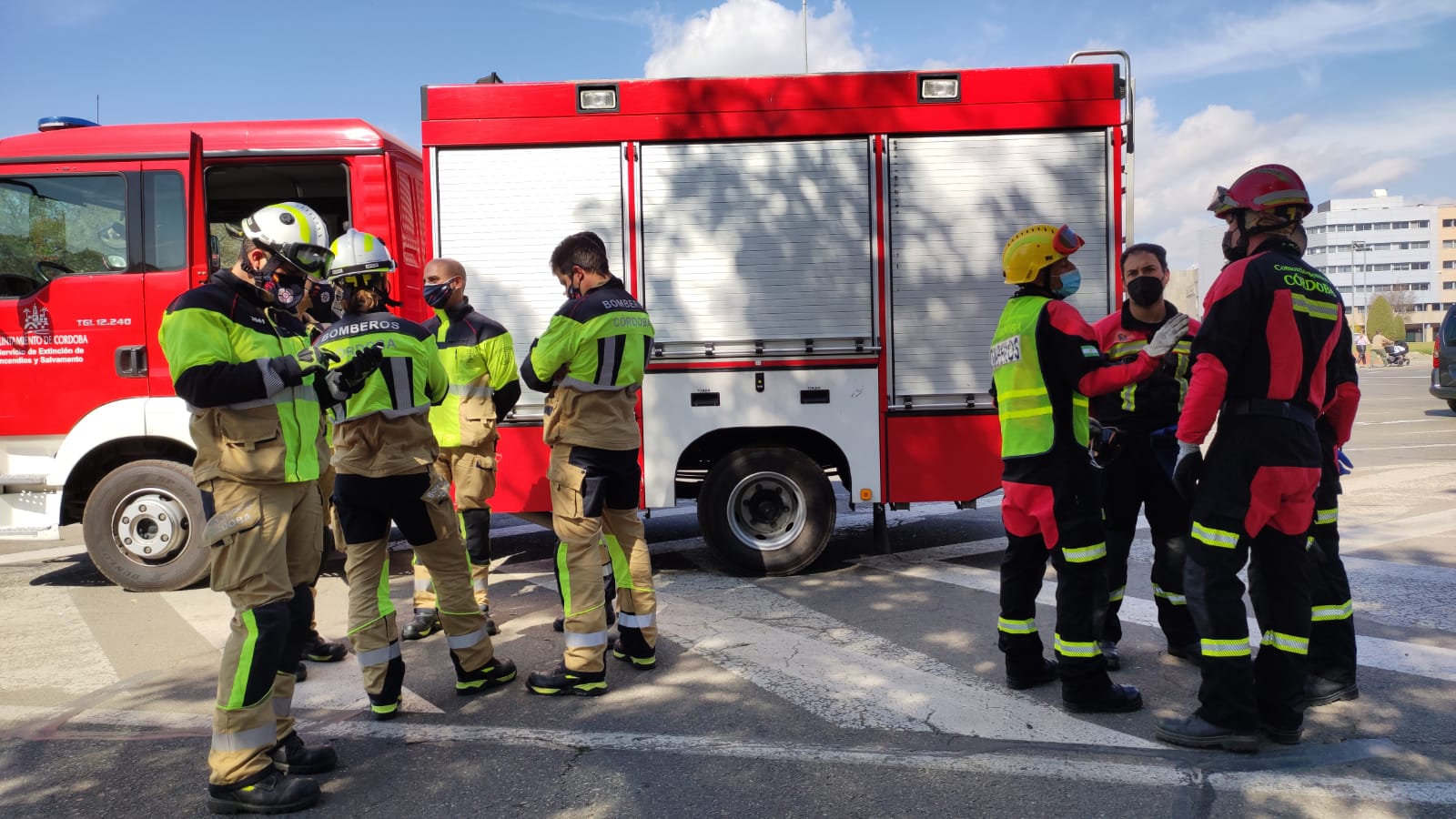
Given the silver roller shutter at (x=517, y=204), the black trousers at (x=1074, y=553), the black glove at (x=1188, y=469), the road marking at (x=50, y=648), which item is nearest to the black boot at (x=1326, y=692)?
the black trousers at (x=1074, y=553)

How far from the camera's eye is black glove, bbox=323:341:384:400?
3.60 metres

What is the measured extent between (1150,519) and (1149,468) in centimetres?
26

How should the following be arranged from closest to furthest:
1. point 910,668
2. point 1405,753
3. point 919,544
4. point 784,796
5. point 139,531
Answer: point 784,796 → point 1405,753 → point 910,668 → point 139,531 → point 919,544

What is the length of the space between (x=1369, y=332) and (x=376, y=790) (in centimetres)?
10963

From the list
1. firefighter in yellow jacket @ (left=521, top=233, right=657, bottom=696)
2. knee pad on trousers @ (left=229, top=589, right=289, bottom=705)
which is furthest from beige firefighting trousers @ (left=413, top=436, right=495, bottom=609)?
knee pad on trousers @ (left=229, top=589, right=289, bottom=705)

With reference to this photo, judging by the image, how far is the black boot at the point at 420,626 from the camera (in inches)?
212

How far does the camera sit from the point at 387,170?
667 centimetres

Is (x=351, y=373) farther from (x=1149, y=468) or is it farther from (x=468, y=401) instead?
(x=1149, y=468)

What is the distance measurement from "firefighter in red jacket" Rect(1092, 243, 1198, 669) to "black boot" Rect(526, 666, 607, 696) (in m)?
2.34

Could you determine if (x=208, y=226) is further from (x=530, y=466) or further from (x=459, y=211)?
(x=530, y=466)

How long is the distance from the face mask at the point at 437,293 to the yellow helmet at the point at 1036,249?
3.06 metres

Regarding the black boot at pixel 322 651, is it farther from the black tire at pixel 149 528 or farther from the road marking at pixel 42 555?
the road marking at pixel 42 555

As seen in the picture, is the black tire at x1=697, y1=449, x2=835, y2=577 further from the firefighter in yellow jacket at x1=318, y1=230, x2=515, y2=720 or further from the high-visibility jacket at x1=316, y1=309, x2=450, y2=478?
the high-visibility jacket at x1=316, y1=309, x2=450, y2=478

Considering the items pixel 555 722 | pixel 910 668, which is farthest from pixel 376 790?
pixel 910 668
